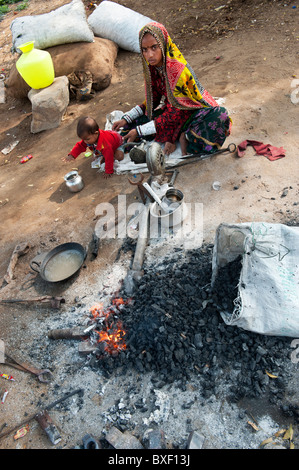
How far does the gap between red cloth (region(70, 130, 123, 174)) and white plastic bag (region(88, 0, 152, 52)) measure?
148 inches

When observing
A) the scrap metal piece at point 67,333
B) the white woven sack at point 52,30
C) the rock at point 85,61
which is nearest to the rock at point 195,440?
the scrap metal piece at point 67,333

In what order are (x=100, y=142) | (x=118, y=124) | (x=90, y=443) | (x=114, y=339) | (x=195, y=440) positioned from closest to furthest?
(x=195, y=440)
(x=90, y=443)
(x=114, y=339)
(x=100, y=142)
(x=118, y=124)

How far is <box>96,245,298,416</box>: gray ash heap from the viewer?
2391 millimetres

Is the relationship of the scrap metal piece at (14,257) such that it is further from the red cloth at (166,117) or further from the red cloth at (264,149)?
the red cloth at (264,149)

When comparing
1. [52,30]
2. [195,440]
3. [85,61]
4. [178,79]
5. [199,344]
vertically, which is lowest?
[195,440]

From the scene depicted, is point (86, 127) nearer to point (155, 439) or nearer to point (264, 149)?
point (264, 149)

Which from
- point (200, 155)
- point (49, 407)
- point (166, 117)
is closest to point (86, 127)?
point (166, 117)

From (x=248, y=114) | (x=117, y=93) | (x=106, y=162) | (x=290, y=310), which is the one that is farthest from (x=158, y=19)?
(x=290, y=310)

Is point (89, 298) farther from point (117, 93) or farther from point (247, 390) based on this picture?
point (117, 93)

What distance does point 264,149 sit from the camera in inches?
165

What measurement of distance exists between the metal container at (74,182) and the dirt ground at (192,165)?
9cm

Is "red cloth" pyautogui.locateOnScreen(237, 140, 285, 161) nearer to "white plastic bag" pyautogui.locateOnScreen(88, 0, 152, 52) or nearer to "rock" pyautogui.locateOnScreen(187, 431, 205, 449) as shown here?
"rock" pyautogui.locateOnScreen(187, 431, 205, 449)

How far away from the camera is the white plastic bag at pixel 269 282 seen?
2.30 metres

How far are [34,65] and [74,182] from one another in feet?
8.97
